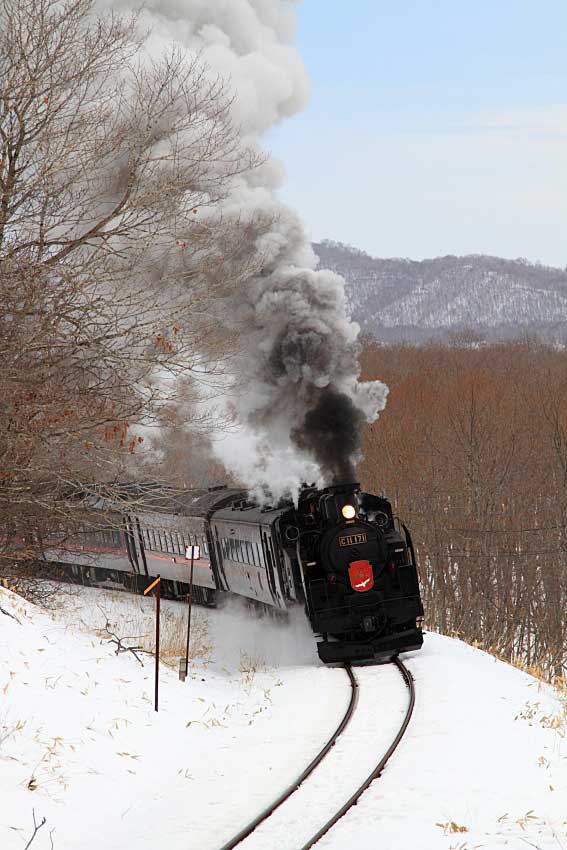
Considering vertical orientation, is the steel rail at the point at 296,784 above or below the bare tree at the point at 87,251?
below

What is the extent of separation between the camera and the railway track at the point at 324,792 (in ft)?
21.3

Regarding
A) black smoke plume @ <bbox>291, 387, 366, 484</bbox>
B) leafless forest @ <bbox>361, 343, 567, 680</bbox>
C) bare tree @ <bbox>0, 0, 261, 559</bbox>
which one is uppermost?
bare tree @ <bbox>0, 0, 261, 559</bbox>

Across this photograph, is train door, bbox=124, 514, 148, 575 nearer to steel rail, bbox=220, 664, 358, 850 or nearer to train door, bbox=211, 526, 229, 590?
train door, bbox=211, 526, 229, 590

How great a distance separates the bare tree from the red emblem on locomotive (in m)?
3.70

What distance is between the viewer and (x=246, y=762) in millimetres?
8695

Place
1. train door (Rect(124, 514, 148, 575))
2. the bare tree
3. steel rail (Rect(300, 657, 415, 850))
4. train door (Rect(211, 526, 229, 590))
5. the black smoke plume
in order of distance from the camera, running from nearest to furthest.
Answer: steel rail (Rect(300, 657, 415, 850)), the bare tree, the black smoke plume, train door (Rect(211, 526, 229, 590)), train door (Rect(124, 514, 148, 575))

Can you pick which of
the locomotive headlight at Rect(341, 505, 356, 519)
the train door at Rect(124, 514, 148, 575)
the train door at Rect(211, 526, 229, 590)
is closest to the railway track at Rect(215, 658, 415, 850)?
the locomotive headlight at Rect(341, 505, 356, 519)

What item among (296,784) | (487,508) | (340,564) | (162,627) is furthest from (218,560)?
(487,508)

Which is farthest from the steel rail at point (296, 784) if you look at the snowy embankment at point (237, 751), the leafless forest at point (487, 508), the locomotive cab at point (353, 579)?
the leafless forest at point (487, 508)

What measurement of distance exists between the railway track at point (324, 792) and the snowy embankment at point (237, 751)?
0.06m

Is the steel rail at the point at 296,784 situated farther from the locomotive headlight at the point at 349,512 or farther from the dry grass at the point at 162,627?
the dry grass at the point at 162,627

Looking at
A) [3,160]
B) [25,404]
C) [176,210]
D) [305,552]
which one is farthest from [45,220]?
[305,552]

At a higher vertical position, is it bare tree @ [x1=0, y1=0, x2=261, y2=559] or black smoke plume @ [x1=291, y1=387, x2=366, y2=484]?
bare tree @ [x1=0, y1=0, x2=261, y2=559]

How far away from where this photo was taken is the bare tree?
11469mm
